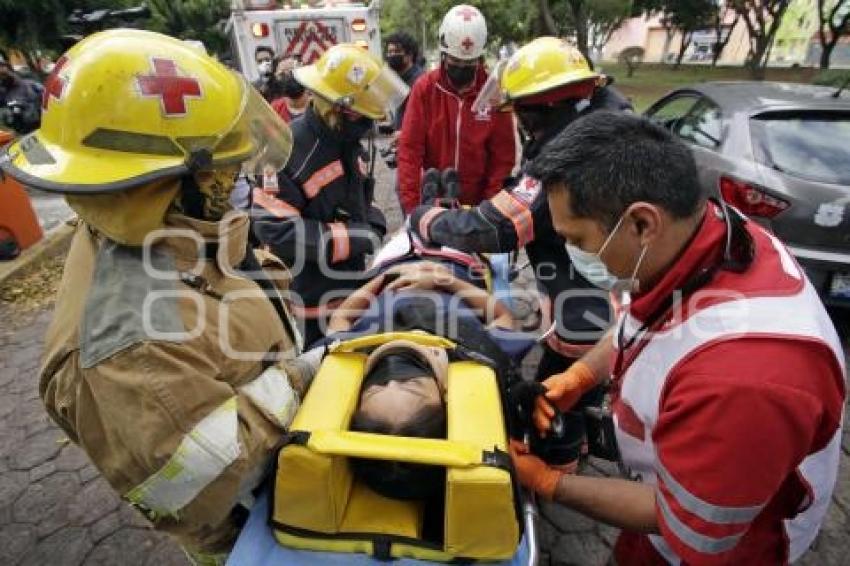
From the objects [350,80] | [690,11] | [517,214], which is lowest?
[690,11]

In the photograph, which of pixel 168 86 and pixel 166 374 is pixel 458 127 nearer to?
pixel 168 86

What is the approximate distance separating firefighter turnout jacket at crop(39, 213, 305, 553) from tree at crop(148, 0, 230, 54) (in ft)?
84.9

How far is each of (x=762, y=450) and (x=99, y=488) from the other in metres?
2.96

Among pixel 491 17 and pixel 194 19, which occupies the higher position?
pixel 194 19

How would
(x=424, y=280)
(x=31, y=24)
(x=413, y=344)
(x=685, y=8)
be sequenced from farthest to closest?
(x=685, y=8) < (x=31, y=24) < (x=424, y=280) < (x=413, y=344)

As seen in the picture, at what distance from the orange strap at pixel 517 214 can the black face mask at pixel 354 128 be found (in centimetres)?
93

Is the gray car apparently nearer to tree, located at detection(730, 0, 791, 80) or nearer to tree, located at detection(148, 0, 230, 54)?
tree, located at detection(730, 0, 791, 80)

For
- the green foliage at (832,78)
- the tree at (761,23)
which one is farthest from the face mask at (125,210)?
the tree at (761,23)

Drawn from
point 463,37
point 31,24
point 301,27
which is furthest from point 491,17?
point 463,37

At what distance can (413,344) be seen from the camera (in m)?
2.03

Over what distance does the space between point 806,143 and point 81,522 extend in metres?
4.78

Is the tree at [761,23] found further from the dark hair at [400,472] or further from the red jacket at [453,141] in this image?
the dark hair at [400,472]

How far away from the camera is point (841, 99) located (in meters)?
3.92

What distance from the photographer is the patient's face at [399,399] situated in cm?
169
